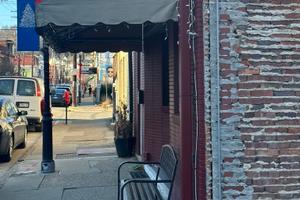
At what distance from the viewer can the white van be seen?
2091 cm

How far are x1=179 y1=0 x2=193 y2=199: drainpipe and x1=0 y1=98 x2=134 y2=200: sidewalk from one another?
320cm

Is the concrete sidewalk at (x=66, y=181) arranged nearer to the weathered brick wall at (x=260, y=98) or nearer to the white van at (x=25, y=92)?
the weathered brick wall at (x=260, y=98)

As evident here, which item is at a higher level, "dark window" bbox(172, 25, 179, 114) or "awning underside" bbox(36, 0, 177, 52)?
"awning underside" bbox(36, 0, 177, 52)

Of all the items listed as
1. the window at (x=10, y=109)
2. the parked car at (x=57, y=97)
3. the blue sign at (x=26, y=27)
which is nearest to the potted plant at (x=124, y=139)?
the window at (x=10, y=109)

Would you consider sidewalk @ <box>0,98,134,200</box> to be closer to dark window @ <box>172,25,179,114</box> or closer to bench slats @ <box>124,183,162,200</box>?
bench slats @ <box>124,183,162,200</box>

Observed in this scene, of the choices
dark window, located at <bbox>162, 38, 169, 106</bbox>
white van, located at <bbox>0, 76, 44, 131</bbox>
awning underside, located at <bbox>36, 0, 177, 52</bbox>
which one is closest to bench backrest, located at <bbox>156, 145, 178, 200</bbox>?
awning underside, located at <bbox>36, 0, 177, 52</bbox>

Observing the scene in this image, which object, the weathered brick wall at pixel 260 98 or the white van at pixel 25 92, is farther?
the white van at pixel 25 92

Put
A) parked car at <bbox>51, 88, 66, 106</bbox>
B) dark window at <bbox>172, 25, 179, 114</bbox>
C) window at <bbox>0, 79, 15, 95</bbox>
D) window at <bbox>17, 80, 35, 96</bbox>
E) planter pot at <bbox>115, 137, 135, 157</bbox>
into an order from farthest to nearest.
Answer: parked car at <bbox>51, 88, 66, 106</bbox>, window at <bbox>17, 80, 35, 96</bbox>, window at <bbox>0, 79, 15, 95</bbox>, planter pot at <bbox>115, 137, 135, 157</bbox>, dark window at <bbox>172, 25, 179, 114</bbox>

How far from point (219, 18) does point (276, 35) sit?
22.0 inches

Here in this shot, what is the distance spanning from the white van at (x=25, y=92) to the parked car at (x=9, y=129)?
4994 millimetres

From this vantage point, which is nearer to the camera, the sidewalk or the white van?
the sidewalk

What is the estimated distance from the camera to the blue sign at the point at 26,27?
7167mm

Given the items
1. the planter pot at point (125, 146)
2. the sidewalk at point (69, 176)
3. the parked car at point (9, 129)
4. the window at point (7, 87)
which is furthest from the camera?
the window at point (7, 87)

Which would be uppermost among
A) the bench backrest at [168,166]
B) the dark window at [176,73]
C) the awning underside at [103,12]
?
the awning underside at [103,12]
